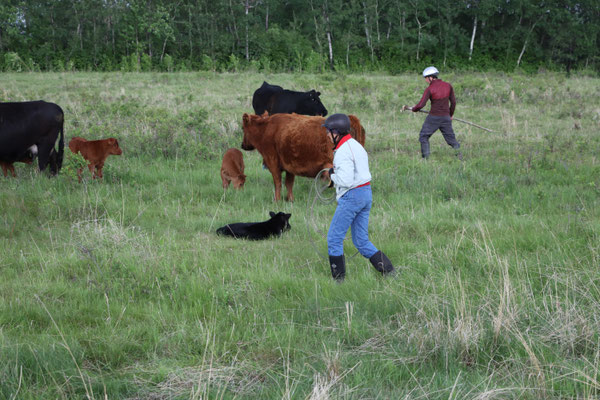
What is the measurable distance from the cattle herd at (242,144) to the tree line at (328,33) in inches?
1367

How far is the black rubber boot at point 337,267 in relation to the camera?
557 centimetres

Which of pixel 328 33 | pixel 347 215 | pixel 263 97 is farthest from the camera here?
pixel 328 33

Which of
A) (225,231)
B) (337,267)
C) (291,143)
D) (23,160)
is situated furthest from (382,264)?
(23,160)

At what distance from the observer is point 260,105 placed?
41.6 ft

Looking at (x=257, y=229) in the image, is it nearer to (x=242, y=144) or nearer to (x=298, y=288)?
(x=298, y=288)

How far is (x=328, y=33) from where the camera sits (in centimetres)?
4534

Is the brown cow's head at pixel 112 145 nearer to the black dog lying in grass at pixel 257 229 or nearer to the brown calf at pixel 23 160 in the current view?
the brown calf at pixel 23 160

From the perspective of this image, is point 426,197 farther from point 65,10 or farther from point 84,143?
point 65,10

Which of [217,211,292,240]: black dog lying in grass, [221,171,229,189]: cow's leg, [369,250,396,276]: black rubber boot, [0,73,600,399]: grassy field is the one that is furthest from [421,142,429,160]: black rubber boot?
[369,250,396,276]: black rubber boot

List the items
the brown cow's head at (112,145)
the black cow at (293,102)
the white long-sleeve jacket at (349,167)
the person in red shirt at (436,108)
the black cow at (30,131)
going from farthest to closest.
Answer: the black cow at (293,102) < the person in red shirt at (436,108) < the brown cow's head at (112,145) < the black cow at (30,131) < the white long-sleeve jacket at (349,167)

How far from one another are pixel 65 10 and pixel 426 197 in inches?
1883

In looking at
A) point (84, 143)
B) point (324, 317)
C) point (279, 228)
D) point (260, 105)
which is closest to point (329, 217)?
point (279, 228)

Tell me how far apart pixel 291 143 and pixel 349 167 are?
11.1 feet

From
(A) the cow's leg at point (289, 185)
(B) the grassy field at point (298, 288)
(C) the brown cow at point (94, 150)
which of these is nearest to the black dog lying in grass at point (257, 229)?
(B) the grassy field at point (298, 288)
